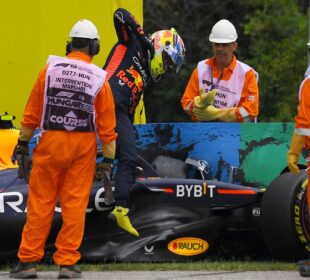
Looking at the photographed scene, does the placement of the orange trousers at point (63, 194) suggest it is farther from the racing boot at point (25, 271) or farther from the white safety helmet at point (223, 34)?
the white safety helmet at point (223, 34)

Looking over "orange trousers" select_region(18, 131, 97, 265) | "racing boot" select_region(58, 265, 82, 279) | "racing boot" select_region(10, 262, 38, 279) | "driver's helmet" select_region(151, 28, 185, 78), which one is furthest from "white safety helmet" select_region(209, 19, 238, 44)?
"racing boot" select_region(10, 262, 38, 279)

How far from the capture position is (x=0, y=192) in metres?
9.88

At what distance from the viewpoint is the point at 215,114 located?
11289 millimetres

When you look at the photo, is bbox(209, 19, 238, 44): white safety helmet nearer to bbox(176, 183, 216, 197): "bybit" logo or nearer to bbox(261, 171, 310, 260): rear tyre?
bbox(176, 183, 216, 197): "bybit" logo

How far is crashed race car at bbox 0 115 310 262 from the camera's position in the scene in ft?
32.8

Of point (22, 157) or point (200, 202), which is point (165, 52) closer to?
point (200, 202)

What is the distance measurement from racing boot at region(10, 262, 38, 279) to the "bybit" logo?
5.29ft

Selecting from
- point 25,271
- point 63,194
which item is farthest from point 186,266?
point 25,271

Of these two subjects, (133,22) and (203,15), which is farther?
(203,15)

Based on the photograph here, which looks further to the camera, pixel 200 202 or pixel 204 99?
pixel 204 99

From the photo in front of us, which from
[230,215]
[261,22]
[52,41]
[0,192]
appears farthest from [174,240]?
[261,22]

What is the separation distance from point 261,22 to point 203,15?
3.40 m

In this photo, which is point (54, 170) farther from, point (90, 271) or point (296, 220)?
point (296, 220)

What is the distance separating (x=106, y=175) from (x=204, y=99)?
2.01 meters
